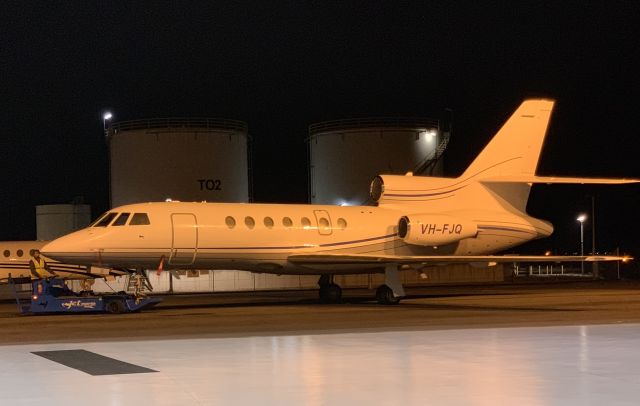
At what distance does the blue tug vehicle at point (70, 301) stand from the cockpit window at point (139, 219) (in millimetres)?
2177

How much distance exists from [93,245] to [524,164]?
649 inches

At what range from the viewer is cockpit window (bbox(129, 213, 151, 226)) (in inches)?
1041

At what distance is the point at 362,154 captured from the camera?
164 ft

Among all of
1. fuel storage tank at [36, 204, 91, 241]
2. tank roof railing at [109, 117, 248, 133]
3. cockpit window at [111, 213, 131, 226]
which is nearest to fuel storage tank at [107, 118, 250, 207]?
tank roof railing at [109, 117, 248, 133]

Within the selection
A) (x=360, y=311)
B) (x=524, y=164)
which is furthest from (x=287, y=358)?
(x=524, y=164)

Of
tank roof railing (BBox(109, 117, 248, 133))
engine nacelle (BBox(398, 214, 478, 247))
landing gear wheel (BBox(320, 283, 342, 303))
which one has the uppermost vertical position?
tank roof railing (BBox(109, 117, 248, 133))

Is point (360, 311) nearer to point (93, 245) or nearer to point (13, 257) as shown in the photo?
point (93, 245)

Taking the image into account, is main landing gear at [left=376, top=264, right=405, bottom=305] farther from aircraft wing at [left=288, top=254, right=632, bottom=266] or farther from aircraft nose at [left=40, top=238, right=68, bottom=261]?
aircraft nose at [left=40, top=238, right=68, bottom=261]

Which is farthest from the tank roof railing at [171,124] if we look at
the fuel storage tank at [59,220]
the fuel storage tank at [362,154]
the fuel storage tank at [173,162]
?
the fuel storage tank at [59,220]

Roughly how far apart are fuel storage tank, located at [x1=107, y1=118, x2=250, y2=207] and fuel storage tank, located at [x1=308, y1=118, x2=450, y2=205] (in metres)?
5.16

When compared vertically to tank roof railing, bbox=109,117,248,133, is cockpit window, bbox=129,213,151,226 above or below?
below

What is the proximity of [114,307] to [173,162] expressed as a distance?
2248 centimetres

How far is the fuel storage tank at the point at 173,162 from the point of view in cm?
4672

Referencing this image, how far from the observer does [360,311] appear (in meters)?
24.6
